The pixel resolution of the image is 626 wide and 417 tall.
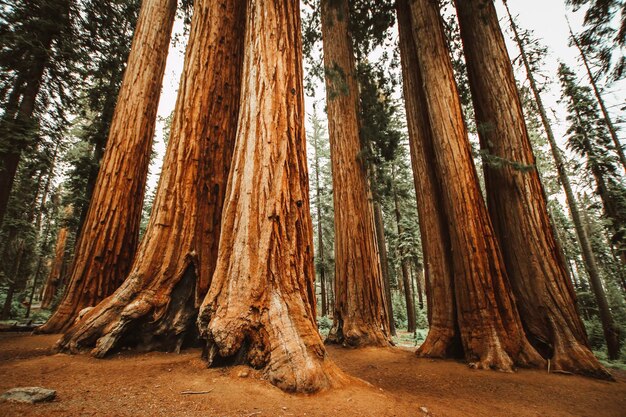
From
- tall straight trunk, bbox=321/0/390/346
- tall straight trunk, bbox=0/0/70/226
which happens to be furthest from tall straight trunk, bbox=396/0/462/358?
tall straight trunk, bbox=0/0/70/226

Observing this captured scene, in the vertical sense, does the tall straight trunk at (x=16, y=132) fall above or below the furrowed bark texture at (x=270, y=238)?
above

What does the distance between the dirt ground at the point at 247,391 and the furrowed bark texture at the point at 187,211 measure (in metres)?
0.25

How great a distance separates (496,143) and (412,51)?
2912 millimetres

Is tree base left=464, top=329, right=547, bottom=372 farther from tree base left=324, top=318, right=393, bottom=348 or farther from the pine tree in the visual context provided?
the pine tree

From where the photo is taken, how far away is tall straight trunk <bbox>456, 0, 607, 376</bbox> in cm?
350

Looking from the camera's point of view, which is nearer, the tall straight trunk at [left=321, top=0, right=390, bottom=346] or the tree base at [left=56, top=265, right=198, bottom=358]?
the tree base at [left=56, top=265, right=198, bottom=358]

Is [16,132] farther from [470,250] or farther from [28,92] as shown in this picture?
[470,250]

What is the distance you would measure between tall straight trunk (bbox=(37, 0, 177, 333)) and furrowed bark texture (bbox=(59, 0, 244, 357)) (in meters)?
1.42

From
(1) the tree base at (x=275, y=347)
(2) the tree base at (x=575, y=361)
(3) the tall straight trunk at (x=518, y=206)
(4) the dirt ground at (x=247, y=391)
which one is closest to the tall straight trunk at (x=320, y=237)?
(3) the tall straight trunk at (x=518, y=206)

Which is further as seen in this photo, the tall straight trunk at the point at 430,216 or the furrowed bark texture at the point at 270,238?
the tall straight trunk at the point at 430,216

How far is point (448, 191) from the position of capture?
4.31 metres

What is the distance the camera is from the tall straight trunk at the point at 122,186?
12.4 feet

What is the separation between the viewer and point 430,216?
4.90 metres

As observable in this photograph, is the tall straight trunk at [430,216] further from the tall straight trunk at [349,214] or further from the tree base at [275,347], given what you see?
the tree base at [275,347]
